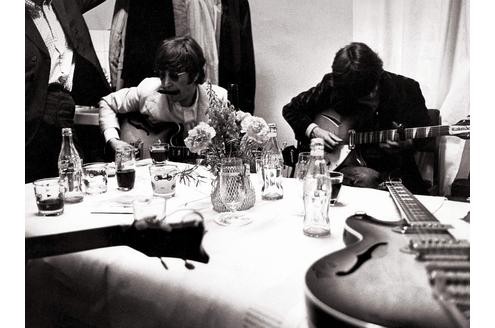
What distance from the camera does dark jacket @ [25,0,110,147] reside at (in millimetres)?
1362

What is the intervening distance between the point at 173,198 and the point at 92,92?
85 centimetres

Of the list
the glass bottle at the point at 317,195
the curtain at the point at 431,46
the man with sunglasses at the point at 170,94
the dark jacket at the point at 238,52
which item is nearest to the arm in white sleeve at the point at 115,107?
the man with sunglasses at the point at 170,94

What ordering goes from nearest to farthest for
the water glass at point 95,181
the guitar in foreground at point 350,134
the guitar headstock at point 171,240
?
the guitar headstock at point 171,240, the water glass at point 95,181, the guitar in foreground at point 350,134

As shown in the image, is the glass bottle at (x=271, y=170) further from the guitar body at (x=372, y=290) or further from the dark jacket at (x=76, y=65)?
the dark jacket at (x=76, y=65)

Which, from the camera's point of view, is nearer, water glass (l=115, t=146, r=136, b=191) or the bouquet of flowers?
the bouquet of flowers

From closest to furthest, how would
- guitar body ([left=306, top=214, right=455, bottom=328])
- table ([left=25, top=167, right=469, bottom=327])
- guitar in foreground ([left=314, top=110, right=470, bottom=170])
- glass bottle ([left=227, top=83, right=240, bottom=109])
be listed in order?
guitar body ([left=306, top=214, right=455, bottom=328]) → table ([left=25, top=167, right=469, bottom=327]) → guitar in foreground ([left=314, top=110, right=470, bottom=170]) → glass bottle ([left=227, top=83, right=240, bottom=109])

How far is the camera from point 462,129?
3.56 ft

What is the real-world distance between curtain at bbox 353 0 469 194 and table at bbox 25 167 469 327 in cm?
36

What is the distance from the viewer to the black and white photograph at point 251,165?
56cm

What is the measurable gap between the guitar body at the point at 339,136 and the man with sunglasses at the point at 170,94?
50cm

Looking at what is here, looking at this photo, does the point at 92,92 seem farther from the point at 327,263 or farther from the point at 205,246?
the point at 327,263

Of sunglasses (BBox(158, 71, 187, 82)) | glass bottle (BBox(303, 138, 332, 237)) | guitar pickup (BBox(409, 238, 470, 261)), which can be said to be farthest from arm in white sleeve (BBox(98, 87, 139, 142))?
guitar pickup (BBox(409, 238, 470, 261))

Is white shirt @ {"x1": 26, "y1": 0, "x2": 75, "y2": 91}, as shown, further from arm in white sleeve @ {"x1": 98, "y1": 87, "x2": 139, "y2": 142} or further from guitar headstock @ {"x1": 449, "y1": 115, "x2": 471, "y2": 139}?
guitar headstock @ {"x1": 449, "y1": 115, "x2": 471, "y2": 139}
